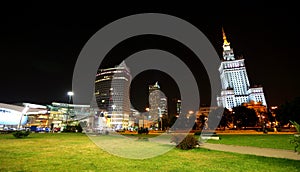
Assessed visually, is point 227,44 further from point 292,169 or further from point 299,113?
point 292,169

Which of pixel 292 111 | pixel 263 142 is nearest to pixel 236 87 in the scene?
pixel 292 111

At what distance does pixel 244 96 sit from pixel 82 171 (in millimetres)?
147596

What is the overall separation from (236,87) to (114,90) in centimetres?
9810

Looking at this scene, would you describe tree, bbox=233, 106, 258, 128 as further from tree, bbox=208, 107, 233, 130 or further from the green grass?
the green grass

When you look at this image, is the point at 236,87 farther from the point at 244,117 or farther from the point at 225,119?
the point at 225,119

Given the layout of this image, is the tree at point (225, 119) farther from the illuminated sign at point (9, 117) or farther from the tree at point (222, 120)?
the illuminated sign at point (9, 117)

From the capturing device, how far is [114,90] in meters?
176

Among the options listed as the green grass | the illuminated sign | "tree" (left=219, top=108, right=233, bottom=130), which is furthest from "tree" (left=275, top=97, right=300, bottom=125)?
the illuminated sign

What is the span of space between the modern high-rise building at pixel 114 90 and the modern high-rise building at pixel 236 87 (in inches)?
3037

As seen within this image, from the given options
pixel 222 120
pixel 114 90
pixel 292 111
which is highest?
pixel 114 90

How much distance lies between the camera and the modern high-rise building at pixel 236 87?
135 meters

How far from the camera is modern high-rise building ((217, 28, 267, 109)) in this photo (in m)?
135

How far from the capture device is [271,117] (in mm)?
79562

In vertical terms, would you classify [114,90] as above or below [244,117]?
above
